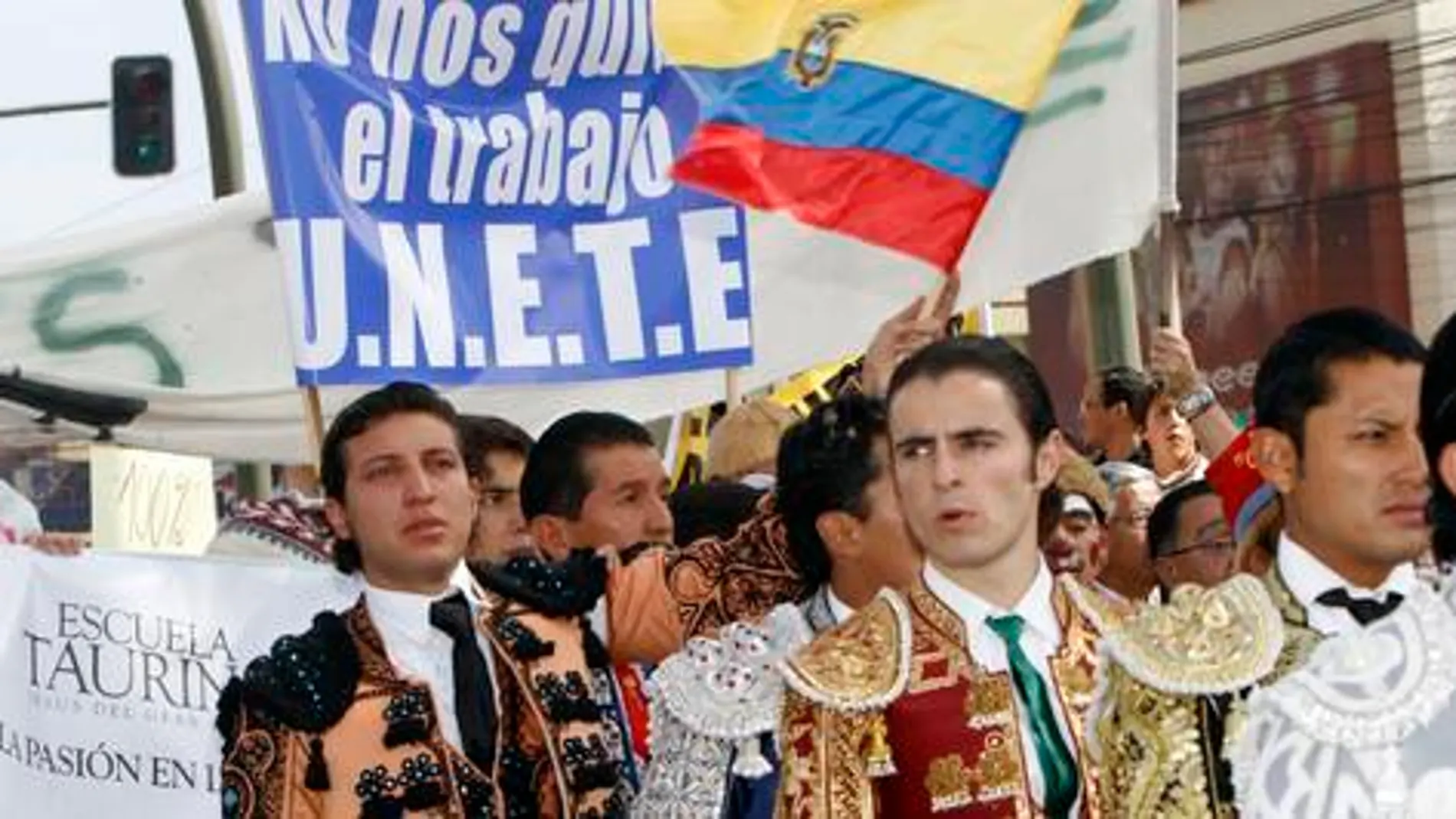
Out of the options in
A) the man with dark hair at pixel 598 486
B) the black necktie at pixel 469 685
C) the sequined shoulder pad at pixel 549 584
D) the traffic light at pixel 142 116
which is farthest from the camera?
the traffic light at pixel 142 116

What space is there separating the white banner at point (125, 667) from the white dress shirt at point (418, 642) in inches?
57.6

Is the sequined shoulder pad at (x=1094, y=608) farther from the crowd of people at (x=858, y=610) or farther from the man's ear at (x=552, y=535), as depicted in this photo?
the man's ear at (x=552, y=535)

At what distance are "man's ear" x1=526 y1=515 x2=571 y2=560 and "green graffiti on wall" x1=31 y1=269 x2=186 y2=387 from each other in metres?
4.28

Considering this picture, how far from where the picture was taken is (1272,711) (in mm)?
2879

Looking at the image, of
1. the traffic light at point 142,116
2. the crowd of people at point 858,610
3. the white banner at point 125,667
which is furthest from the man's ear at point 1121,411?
the traffic light at point 142,116

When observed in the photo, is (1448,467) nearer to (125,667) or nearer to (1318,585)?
(1318,585)

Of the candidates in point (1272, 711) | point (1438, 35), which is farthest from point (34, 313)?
point (1438, 35)

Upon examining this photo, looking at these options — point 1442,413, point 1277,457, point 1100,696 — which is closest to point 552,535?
point 1277,457

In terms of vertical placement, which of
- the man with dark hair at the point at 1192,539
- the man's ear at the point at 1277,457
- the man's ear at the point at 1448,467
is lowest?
the man with dark hair at the point at 1192,539

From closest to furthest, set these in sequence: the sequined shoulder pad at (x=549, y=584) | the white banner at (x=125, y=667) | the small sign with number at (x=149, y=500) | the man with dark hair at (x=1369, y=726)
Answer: the man with dark hair at (x=1369, y=726) < the sequined shoulder pad at (x=549, y=584) < the white banner at (x=125, y=667) < the small sign with number at (x=149, y=500)

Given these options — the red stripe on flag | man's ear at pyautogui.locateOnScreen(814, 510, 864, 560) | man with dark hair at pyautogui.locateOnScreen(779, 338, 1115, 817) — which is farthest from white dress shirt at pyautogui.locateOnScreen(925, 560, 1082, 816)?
the red stripe on flag

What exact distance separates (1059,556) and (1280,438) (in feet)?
7.92

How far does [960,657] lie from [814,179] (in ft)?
9.74

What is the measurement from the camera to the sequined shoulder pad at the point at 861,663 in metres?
4.53
